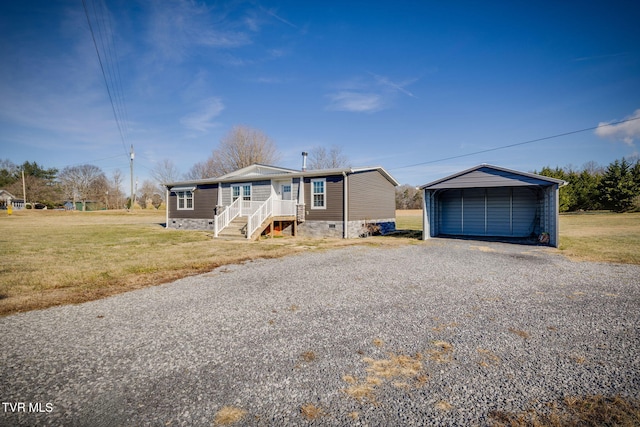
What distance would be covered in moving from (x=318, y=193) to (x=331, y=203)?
39.5 inches

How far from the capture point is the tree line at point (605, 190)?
106 ft

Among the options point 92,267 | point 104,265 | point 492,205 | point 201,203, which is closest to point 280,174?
point 201,203

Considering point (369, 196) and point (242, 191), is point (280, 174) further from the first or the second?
point (369, 196)

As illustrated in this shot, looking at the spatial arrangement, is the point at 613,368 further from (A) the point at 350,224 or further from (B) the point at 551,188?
(A) the point at 350,224

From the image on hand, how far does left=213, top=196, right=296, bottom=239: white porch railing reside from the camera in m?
14.4

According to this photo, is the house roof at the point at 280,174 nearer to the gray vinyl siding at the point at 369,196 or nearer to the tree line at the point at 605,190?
the gray vinyl siding at the point at 369,196

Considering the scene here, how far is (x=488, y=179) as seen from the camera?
12914 mm

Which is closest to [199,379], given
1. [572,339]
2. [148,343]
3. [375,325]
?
[148,343]

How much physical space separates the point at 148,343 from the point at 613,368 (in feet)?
16.5

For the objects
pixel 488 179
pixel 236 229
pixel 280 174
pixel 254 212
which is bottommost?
pixel 236 229

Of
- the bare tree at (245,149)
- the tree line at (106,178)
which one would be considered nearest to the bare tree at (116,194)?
the tree line at (106,178)

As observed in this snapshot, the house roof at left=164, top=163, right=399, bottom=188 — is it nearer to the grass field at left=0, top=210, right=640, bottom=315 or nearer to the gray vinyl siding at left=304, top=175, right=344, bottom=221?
the gray vinyl siding at left=304, top=175, right=344, bottom=221

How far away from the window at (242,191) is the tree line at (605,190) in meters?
36.5

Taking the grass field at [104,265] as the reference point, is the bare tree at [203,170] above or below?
above
